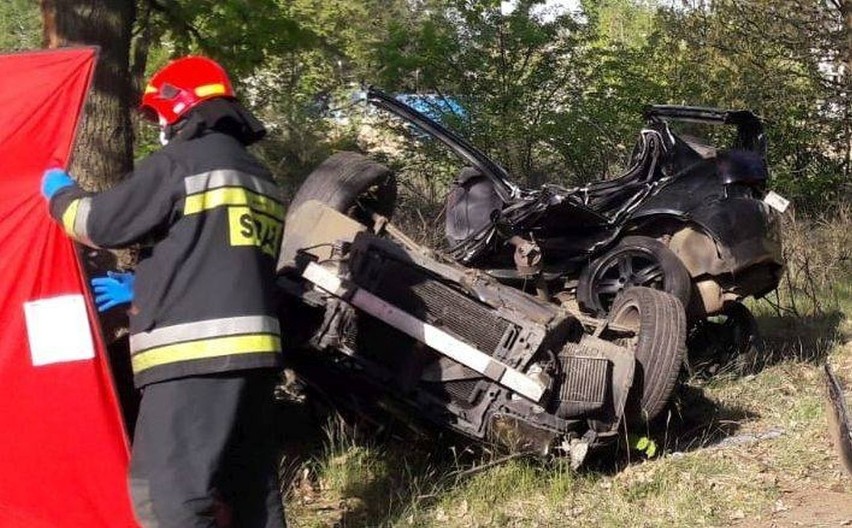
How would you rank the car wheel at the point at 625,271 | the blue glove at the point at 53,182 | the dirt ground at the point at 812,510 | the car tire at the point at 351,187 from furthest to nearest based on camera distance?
the car wheel at the point at 625,271 < the car tire at the point at 351,187 < the dirt ground at the point at 812,510 < the blue glove at the point at 53,182

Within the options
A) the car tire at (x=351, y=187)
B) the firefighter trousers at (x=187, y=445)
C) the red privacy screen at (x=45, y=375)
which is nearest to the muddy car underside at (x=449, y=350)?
the car tire at (x=351, y=187)

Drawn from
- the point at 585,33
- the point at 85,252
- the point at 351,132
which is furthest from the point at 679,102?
the point at 85,252

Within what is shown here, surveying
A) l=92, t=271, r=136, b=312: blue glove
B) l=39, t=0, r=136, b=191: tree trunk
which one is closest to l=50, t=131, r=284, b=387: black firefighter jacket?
l=92, t=271, r=136, b=312: blue glove

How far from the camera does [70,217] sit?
12.2 feet

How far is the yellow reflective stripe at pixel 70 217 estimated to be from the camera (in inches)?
146

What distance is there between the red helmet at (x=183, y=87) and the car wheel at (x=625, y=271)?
3941mm

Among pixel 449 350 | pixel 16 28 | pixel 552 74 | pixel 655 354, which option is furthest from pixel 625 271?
pixel 16 28

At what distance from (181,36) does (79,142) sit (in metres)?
3.84

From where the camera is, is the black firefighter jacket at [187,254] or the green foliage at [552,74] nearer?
the black firefighter jacket at [187,254]

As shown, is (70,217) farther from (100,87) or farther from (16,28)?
(16,28)

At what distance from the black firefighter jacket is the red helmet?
13cm

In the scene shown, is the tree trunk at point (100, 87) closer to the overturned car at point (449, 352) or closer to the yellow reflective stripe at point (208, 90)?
the overturned car at point (449, 352)

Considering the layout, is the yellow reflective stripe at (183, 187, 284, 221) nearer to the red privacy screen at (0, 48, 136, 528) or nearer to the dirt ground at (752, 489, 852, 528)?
the red privacy screen at (0, 48, 136, 528)

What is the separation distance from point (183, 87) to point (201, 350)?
34.8 inches
